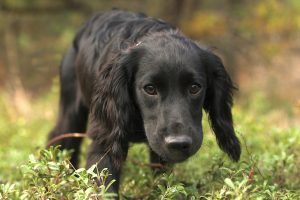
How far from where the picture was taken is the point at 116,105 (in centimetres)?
398

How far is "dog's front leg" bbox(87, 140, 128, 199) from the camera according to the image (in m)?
3.96

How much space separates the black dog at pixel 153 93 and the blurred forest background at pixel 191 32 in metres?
7.14

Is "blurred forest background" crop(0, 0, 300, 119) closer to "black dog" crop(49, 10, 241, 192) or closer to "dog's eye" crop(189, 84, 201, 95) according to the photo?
"black dog" crop(49, 10, 241, 192)

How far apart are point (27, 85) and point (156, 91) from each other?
12.1m

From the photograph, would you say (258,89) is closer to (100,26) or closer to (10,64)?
(10,64)

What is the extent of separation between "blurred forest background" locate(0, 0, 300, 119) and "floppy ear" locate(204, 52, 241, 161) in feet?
24.5

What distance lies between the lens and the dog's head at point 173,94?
3.57 meters

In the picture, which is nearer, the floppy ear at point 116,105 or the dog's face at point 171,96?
the dog's face at point 171,96

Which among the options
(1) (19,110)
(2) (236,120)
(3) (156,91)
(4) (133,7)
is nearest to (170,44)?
(3) (156,91)

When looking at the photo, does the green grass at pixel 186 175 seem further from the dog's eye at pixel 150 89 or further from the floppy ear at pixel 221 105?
the dog's eye at pixel 150 89

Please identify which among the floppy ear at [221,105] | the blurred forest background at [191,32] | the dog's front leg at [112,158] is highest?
the floppy ear at [221,105]

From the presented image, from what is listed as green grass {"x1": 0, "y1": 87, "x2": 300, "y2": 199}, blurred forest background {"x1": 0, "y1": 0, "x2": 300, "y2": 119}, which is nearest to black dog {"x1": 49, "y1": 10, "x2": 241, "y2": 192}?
green grass {"x1": 0, "y1": 87, "x2": 300, "y2": 199}

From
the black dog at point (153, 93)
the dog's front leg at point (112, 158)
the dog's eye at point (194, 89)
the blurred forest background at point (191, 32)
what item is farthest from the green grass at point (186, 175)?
the blurred forest background at point (191, 32)

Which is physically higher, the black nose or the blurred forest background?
the black nose
